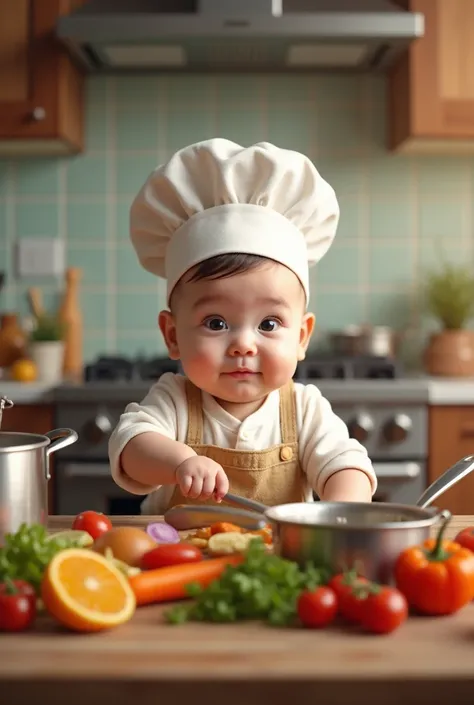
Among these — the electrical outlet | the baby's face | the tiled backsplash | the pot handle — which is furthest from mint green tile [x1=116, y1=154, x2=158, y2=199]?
the pot handle

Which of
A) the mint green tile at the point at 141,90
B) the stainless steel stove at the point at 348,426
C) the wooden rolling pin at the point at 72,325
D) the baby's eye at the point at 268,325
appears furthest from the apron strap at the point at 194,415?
the mint green tile at the point at 141,90

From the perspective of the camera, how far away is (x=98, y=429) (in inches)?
97.6

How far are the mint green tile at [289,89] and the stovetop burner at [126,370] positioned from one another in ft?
3.33

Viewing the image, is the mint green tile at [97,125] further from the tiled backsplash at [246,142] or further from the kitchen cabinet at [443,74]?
the kitchen cabinet at [443,74]

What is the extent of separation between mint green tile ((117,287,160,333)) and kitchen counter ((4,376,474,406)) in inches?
25.0

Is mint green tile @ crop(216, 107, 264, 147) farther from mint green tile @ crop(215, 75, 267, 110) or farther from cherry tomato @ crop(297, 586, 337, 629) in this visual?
cherry tomato @ crop(297, 586, 337, 629)

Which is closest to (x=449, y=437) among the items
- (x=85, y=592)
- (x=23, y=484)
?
(x=23, y=484)

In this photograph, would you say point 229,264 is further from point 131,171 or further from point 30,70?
point 131,171

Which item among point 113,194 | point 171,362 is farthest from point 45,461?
point 113,194

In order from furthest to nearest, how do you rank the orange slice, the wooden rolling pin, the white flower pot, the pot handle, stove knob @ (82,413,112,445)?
the wooden rolling pin, the white flower pot, stove knob @ (82,413,112,445), the pot handle, the orange slice

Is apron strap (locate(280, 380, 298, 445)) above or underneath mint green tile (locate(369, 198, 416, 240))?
underneath

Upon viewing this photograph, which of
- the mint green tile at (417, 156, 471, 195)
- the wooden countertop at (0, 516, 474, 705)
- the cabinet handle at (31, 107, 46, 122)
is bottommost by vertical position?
the wooden countertop at (0, 516, 474, 705)

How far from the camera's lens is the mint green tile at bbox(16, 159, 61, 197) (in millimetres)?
3162

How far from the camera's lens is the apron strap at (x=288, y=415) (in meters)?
1.47
